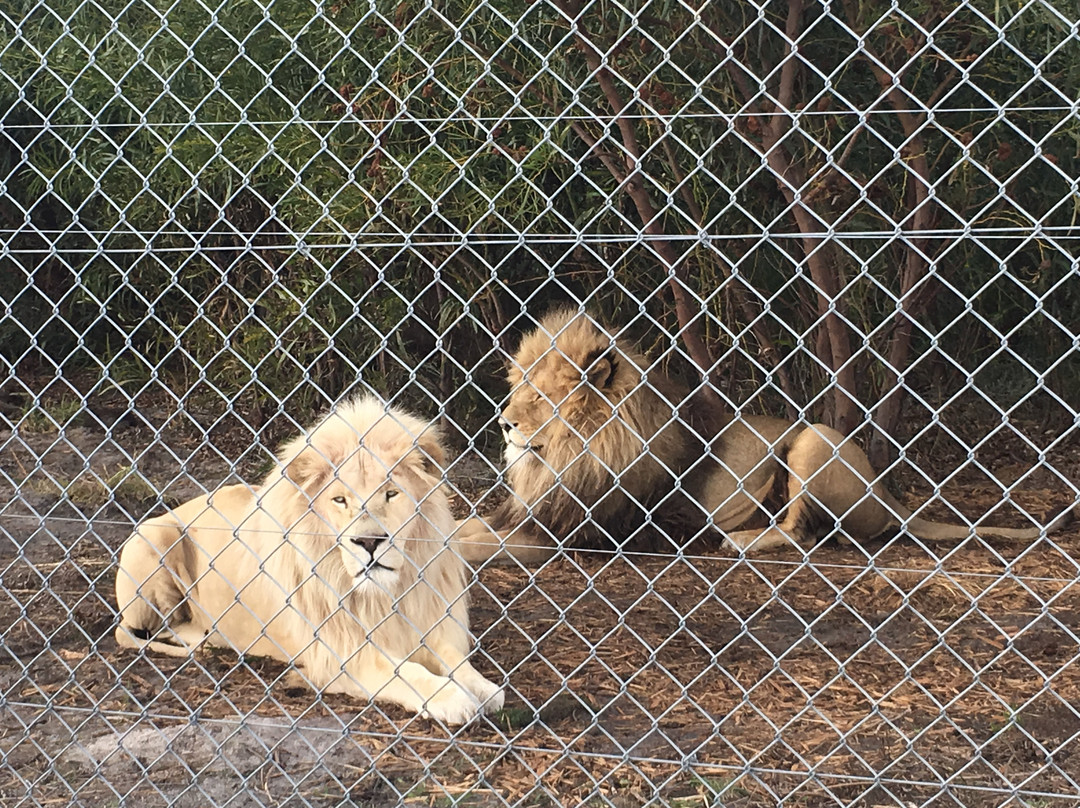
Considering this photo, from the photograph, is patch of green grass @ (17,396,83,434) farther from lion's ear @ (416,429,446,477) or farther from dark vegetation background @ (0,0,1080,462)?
lion's ear @ (416,429,446,477)

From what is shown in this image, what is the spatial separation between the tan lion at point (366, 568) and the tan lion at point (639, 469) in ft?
4.34

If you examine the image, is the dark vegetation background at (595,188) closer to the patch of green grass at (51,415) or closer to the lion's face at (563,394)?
the lion's face at (563,394)

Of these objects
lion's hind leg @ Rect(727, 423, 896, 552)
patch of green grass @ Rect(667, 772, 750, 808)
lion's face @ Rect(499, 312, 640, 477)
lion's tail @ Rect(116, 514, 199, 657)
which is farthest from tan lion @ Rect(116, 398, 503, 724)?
lion's hind leg @ Rect(727, 423, 896, 552)

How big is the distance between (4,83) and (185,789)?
516 centimetres

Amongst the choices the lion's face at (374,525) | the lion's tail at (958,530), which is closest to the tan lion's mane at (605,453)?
the lion's tail at (958,530)

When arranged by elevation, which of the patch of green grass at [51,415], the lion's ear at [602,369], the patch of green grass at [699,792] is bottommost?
the patch of green grass at [51,415]

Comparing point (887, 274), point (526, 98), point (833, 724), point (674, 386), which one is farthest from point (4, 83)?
point (833, 724)

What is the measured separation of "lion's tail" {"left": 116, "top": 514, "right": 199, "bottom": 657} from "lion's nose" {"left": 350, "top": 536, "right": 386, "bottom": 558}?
33.6 inches

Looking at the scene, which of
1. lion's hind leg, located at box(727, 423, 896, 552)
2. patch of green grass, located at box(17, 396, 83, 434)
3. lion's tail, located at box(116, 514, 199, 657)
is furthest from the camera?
patch of green grass, located at box(17, 396, 83, 434)

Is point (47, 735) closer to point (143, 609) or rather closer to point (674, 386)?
point (143, 609)

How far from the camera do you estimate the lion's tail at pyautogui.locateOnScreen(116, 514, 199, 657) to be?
133 inches

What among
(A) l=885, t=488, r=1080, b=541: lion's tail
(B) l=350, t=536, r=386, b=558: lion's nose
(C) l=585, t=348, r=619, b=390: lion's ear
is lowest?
(B) l=350, t=536, r=386, b=558: lion's nose

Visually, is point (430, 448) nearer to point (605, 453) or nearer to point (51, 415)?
point (605, 453)

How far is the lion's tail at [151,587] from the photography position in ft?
11.1
